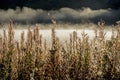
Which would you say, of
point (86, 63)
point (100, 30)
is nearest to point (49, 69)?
point (86, 63)

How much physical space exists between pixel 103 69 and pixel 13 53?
4.92 metres

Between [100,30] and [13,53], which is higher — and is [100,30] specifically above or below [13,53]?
above

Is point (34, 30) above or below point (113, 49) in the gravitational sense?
above

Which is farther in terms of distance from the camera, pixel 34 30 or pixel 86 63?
pixel 34 30

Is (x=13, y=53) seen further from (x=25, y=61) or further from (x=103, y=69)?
(x=103, y=69)

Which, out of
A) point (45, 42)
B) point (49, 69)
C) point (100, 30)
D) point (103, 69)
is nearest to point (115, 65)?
point (103, 69)

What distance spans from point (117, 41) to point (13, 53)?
5602 millimetres

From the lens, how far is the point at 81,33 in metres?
15.8

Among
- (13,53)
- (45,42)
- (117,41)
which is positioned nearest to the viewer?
(117,41)

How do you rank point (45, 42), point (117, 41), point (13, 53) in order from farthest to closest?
point (45, 42)
point (13, 53)
point (117, 41)

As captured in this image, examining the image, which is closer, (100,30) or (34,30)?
(100,30)

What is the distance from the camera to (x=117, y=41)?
1547 centimetres

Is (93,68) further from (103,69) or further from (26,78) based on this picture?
(26,78)

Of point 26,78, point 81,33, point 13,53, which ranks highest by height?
point 81,33
